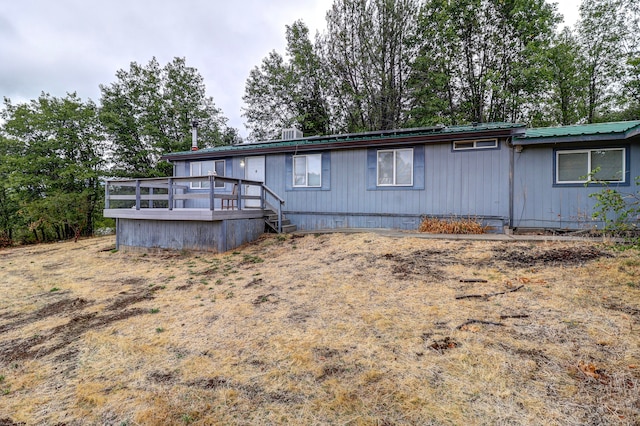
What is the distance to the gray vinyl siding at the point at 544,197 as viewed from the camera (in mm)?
7375

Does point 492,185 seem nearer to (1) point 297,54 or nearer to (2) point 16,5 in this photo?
(1) point 297,54

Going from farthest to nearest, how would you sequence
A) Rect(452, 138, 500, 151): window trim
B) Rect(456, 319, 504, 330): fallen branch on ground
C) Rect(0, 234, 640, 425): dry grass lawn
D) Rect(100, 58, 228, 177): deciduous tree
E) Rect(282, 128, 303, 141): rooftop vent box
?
Rect(100, 58, 228, 177): deciduous tree < Rect(282, 128, 303, 141): rooftop vent box < Rect(452, 138, 500, 151): window trim < Rect(456, 319, 504, 330): fallen branch on ground < Rect(0, 234, 640, 425): dry grass lawn

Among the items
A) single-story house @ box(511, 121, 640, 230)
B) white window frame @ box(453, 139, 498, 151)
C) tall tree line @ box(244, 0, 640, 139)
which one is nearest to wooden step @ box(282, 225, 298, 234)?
white window frame @ box(453, 139, 498, 151)

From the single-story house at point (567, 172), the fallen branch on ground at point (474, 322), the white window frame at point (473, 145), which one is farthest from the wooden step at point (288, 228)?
the fallen branch on ground at point (474, 322)

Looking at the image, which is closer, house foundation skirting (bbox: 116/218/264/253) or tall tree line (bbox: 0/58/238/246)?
house foundation skirting (bbox: 116/218/264/253)

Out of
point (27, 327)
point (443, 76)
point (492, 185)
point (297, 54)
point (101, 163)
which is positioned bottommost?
point (27, 327)

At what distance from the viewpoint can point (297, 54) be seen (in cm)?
1884

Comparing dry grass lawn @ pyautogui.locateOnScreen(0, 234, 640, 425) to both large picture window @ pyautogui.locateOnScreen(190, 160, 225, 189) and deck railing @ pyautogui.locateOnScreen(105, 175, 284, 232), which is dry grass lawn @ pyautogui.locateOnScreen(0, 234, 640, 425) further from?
large picture window @ pyautogui.locateOnScreen(190, 160, 225, 189)

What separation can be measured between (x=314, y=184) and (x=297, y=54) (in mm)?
13091

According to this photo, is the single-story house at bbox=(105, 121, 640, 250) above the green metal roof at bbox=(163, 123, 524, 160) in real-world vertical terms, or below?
below

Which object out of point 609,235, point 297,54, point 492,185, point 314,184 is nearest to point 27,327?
point 314,184

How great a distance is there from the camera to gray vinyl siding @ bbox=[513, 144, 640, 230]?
24.2 ft

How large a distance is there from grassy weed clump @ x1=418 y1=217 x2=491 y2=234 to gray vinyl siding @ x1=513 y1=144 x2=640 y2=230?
1016 millimetres

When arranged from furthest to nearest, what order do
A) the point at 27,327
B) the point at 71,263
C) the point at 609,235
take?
the point at 71,263, the point at 609,235, the point at 27,327
